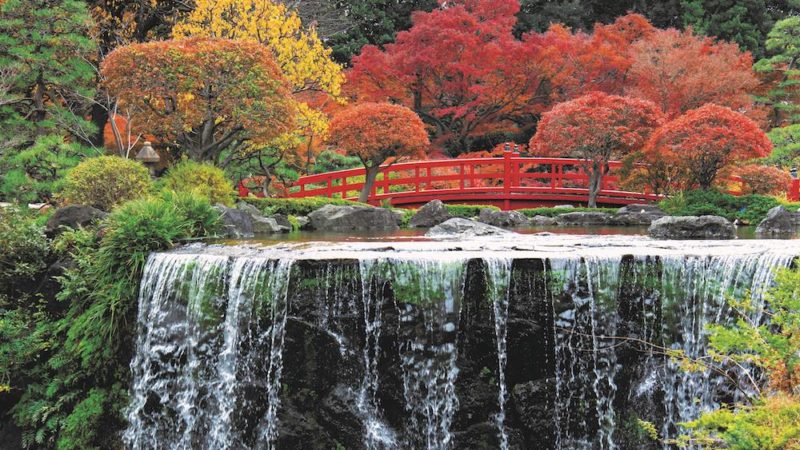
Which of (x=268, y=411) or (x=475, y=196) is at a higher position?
(x=475, y=196)

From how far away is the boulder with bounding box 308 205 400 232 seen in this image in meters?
14.7

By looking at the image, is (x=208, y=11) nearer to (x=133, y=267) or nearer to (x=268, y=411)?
(x=133, y=267)

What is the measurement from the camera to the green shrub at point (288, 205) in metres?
15.3

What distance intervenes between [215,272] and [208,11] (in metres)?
10.5

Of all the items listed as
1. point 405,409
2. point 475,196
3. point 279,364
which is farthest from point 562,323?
point 475,196

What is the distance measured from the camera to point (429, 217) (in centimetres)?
1614

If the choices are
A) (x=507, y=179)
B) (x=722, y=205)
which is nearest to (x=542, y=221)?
(x=507, y=179)

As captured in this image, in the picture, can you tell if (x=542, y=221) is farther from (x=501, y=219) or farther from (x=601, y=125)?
(x=601, y=125)

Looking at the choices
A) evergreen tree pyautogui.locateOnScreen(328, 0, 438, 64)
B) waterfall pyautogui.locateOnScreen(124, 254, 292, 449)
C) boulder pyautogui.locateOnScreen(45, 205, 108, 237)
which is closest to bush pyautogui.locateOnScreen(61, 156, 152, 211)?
boulder pyautogui.locateOnScreen(45, 205, 108, 237)

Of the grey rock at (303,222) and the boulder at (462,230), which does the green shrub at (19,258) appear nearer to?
the grey rock at (303,222)

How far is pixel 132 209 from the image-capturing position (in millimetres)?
9242

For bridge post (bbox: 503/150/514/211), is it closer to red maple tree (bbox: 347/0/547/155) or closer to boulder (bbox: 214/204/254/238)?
red maple tree (bbox: 347/0/547/155)

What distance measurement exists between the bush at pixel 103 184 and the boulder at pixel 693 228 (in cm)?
924

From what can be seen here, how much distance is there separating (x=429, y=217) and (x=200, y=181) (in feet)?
17.8
